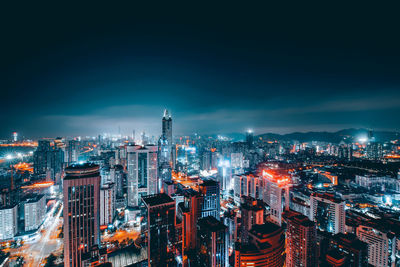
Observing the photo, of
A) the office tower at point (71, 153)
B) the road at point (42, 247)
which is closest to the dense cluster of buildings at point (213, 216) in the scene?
the road at point (42, 247)

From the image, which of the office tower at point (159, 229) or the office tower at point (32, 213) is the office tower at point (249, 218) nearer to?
the office tower at point (159, 229)

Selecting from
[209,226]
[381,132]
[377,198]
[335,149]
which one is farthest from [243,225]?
[381,132]

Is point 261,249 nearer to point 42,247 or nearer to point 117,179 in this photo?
point 42,247

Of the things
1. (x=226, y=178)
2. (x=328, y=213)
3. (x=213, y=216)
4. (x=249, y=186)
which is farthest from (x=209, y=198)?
(x=226, y=178)

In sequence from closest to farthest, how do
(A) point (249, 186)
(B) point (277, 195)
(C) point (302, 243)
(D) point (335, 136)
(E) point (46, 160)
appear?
(C) point (302, 243) < (B) point (277, 195) < (A) point (249, 186) < (E) point (46, 160) < (D) point (335, 136)

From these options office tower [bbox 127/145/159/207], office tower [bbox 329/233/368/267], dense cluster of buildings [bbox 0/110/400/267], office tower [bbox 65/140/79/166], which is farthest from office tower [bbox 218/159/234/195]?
office tower [bbox 65/140/79/166]

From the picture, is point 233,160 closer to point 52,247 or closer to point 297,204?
point 297,204
